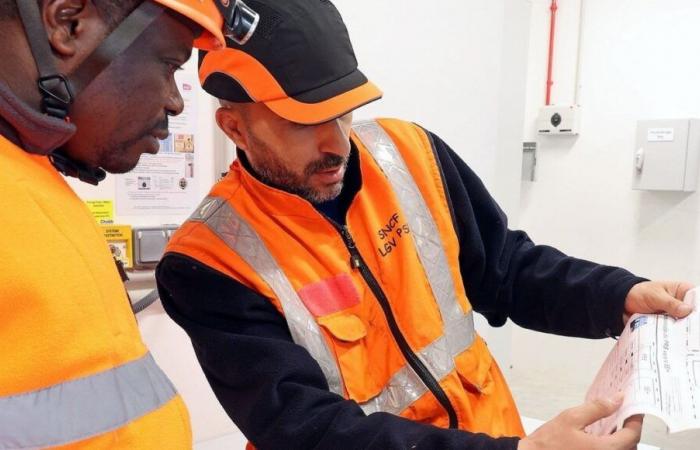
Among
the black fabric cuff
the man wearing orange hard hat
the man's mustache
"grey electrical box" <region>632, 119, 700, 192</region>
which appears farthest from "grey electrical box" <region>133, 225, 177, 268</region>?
"grey electrical box" <region>632, 119, 700, 192</region>

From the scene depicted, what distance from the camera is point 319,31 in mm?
837

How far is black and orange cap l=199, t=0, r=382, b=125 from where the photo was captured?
818mm

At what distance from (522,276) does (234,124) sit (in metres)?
0.56

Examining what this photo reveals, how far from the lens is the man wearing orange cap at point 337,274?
2.58 ft

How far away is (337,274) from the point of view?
888 millimetres

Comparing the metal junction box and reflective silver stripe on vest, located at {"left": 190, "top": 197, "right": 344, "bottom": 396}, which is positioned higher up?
the metal junction box

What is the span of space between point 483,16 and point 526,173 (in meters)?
1.12

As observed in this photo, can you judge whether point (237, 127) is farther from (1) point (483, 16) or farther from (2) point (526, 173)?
(2) point (526, 173)

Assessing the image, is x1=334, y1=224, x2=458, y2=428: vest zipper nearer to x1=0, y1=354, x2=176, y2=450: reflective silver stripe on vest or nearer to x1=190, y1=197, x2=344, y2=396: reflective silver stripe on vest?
x1=190, y1=197, x2=344, y2=396: reflective silver stripe on vest

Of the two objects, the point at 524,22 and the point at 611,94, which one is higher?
the point at 524,22

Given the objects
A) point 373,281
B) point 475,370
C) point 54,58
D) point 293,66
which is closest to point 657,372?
point 475,370

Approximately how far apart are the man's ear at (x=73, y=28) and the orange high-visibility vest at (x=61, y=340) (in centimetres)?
8

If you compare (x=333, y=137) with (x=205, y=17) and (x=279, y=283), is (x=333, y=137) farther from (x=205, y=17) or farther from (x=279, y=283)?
(x=205, y=17)

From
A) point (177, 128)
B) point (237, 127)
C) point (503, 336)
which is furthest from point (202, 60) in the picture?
point (503, 336)
